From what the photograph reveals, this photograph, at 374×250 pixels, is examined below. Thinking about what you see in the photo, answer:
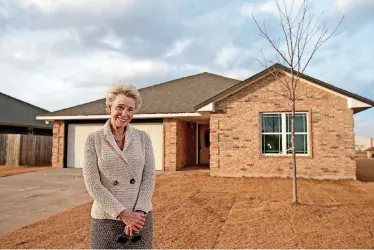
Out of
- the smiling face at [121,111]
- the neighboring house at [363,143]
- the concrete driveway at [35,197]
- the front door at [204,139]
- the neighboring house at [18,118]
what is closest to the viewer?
the smiling face at [121,111]

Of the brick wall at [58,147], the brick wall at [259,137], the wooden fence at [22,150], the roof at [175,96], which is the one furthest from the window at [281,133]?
the wooden fence at [22,150]

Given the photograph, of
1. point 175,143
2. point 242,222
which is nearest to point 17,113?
point 175,143

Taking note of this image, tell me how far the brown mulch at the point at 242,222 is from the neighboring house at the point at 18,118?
1926cm

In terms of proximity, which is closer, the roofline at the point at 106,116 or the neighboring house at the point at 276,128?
the neighboring house at the point at 276,128

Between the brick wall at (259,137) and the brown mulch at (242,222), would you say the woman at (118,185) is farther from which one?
the brick wall at (259,137)

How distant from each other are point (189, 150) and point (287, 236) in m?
12.0

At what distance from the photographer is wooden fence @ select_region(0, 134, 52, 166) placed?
1702 cm

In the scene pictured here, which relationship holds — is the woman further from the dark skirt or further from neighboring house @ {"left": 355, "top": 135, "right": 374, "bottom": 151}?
neighboring house @ {"left": 355, "top": 135, "right": 374, "bottom": 151}

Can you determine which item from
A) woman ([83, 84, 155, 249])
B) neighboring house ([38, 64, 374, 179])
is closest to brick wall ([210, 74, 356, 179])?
neighboring house ([38, 64, 374, 179])

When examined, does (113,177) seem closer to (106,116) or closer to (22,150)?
(106,116)

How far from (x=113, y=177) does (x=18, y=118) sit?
1000 inches

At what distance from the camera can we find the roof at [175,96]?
1414 cm

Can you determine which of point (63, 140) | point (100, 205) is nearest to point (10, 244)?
point (100, 205)

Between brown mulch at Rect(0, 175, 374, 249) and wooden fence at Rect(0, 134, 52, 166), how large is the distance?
12.7 meters
